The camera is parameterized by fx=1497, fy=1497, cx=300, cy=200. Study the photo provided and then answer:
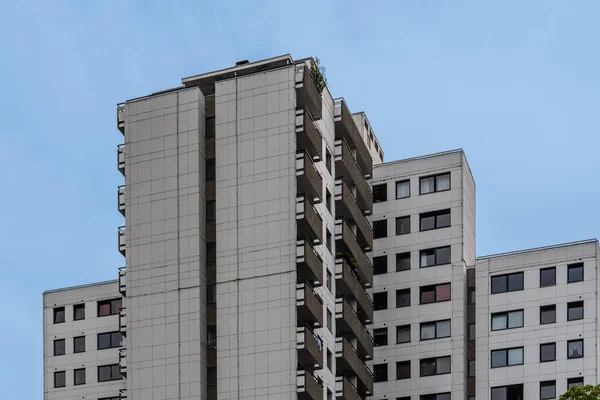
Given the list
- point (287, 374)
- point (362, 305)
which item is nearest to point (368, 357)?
point (362, 305)

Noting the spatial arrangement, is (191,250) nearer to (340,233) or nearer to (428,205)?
(340,233)

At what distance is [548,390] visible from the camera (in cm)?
11119

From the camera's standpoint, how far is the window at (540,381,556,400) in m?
111

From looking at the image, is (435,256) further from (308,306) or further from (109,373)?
(109,373)

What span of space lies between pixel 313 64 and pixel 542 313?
2572 centimetres

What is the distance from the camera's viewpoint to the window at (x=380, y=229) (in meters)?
122

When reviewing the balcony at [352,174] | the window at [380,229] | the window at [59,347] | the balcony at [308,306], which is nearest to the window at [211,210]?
the balcony at [308,306]

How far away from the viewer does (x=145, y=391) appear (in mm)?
101438

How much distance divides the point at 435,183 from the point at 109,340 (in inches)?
1160

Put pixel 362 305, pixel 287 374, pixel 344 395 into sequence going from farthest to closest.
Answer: pixel 362 305
pixel 344 395
pixel 287 374

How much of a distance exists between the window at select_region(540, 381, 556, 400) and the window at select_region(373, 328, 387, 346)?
13586 mm

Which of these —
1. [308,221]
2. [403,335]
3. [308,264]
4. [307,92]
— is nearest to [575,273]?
[403,335]

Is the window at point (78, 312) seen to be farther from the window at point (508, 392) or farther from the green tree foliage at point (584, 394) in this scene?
the green tree foliage at point (584, 394)

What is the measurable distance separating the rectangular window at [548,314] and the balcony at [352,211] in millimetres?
14744
